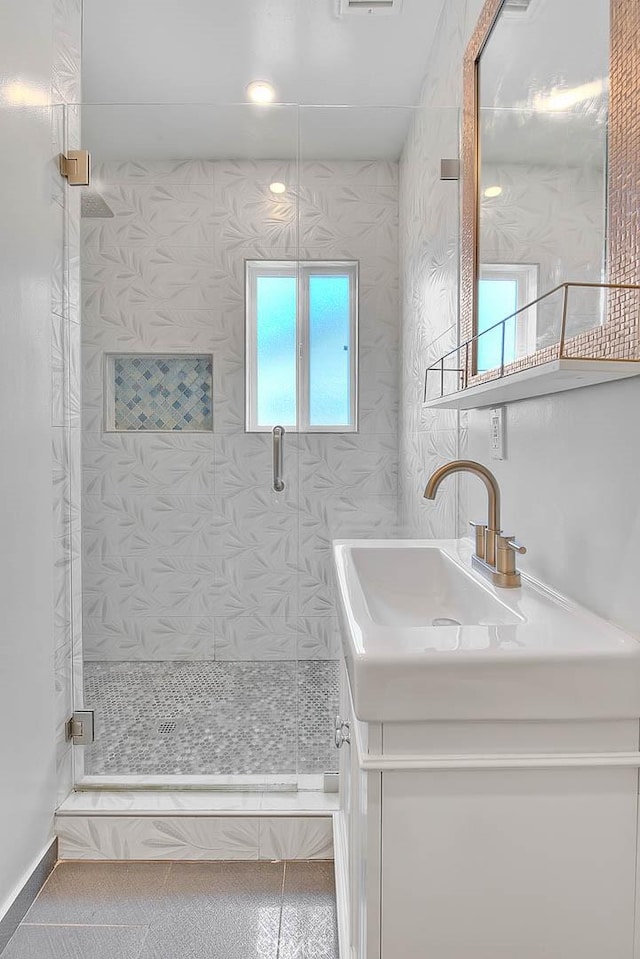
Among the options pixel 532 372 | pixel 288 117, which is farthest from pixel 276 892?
pixel 288 117

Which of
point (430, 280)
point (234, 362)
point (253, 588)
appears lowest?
point (253, 588)

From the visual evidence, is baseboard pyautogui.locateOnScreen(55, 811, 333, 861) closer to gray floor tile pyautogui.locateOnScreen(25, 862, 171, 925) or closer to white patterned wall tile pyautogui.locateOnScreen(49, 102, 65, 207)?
gray floor tile pyautogui.locateOnScreen(25, 862, 171, 925)

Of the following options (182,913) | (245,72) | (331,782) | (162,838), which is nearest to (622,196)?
(331,782)

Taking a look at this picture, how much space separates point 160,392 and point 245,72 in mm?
1381

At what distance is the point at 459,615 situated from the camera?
1244 mm

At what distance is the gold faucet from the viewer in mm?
1111

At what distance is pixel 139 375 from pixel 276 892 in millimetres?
1539

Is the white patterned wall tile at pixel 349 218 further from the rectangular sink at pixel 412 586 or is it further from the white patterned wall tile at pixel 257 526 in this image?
the rectangular sink at pixel 412 586

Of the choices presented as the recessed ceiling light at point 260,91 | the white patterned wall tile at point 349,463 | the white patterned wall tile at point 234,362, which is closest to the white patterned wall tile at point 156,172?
the white patterned wall tile at point 234,362

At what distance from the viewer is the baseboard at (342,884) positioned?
1.29 m

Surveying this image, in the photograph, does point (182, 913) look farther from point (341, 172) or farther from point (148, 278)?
point (341, 172)

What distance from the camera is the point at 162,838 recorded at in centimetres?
179

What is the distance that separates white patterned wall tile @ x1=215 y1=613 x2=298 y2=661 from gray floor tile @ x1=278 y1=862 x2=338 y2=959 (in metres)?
0.60

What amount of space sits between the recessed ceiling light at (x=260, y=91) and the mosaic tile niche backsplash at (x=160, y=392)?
1276mm
